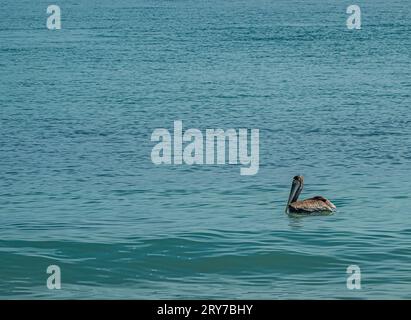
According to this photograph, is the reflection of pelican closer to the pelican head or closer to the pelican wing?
the pelican wing

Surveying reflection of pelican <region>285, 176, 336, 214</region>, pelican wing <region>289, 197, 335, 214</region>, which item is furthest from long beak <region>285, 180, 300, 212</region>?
pelican wing <region>289, 197, 335, 214</region>

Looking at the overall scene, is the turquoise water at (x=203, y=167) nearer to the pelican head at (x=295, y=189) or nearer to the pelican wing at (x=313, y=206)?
the pelican wing at (x=313, y=206)

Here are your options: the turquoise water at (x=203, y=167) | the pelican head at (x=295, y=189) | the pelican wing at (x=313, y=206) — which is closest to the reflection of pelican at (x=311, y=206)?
the pelican wing at (x=313, y=206)

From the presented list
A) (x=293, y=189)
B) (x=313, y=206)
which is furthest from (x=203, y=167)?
(x=313, y=206)

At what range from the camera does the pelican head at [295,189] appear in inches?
1084

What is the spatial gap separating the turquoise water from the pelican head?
0.72 metres

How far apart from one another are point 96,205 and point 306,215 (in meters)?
4.13

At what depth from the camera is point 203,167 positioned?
103 feet

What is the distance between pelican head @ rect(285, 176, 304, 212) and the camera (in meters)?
27.5

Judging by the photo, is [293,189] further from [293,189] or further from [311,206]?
[311,206]

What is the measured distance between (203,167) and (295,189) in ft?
13.6

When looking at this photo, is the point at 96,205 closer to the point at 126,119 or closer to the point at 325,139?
the point at 325,139

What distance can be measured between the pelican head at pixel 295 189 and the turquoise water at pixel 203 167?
721 millimetres
